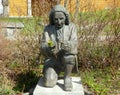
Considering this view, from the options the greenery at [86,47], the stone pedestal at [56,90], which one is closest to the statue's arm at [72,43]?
the stone pedestal at [56,90]

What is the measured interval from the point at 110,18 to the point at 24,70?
191cm

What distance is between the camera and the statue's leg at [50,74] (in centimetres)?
486

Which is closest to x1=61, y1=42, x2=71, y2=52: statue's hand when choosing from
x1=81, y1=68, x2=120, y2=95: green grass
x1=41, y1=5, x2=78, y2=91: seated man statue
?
x1=41, y1=5, x2=78, y2=91: seated man statue

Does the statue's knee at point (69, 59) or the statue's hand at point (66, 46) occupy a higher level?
the statue's hand at point (66, 46)

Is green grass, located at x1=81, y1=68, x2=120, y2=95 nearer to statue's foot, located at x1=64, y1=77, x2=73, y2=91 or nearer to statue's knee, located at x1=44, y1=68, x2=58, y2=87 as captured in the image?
statue's foot, located at x1=64, y1=77, x2=73, y2=91

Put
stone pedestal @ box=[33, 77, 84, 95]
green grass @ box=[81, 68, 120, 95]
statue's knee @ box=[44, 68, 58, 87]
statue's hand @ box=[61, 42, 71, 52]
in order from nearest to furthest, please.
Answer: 1. statue's hand @ box=[61, 42, 71, 52]
2. stone pedestal @ box=[33, 77, 84, 95]
3. statue's knee @ box=[44, 68, 58, 87]
4. green grass @ box=[81, 68, 120, 95]

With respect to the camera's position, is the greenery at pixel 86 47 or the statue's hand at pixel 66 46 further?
the greenery at pixel 86 47

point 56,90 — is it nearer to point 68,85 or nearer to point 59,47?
point 68,85

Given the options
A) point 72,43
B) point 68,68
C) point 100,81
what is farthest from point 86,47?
point 72,43

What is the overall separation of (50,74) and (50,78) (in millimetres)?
68

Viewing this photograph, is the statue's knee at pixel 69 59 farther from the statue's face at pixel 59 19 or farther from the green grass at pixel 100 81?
the green grass at pixel 100 81

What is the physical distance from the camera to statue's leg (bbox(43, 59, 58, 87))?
4863mm

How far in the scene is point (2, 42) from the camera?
6.57 m

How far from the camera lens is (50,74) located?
490cm
